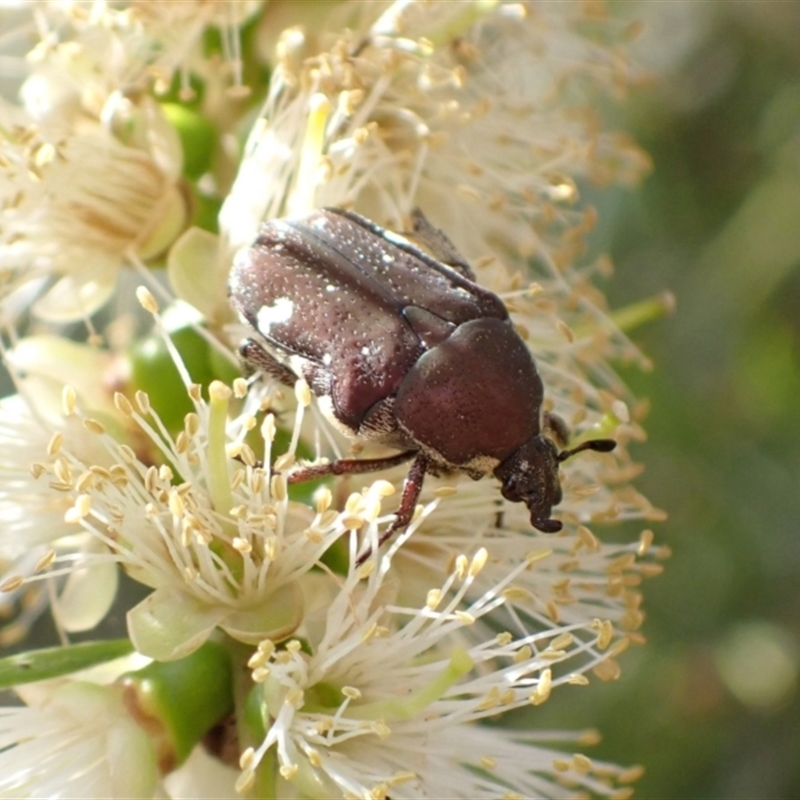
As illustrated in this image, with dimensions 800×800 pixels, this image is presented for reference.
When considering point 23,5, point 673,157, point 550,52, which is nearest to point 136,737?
point 23,5

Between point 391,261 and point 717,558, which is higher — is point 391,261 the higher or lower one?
the higher one

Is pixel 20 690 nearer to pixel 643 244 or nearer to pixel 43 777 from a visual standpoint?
pixel 43 777

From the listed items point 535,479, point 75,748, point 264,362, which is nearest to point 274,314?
point 264,362

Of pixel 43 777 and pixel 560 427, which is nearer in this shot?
pixel 43 777

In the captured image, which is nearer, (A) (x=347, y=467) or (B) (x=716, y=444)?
(A) (x=347, y=467)

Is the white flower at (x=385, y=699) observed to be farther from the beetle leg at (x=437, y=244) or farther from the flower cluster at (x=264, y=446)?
the beetle leg at (x=437, y=244)

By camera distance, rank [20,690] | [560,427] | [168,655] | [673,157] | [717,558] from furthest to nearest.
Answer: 1. [673,157]
2. [717,558]
3. [560,427]
4. [20,690]
5. [168,655]

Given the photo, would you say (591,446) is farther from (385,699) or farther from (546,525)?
(385,699)

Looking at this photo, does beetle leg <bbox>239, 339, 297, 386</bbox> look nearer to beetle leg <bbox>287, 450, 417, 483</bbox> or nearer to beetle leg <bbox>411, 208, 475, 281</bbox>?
beetle leg <bbox>287, 450, 417, 483</bbox>
